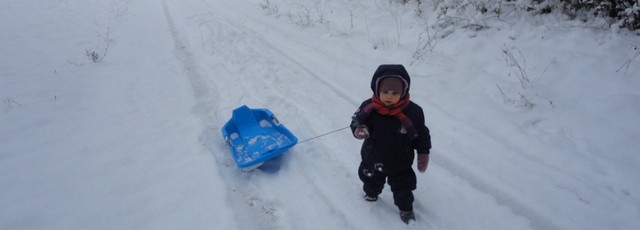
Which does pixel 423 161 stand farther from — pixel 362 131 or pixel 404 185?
pixel 362 131

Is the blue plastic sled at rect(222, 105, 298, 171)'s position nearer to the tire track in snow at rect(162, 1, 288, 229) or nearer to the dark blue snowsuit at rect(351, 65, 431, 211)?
the tire track in snow at rect(162, 1, 288, 229)

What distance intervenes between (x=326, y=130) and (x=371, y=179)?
1.24 metres

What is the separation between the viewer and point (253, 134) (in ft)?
12.6

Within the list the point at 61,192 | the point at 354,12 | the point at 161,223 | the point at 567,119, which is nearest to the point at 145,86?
the point at 61,192

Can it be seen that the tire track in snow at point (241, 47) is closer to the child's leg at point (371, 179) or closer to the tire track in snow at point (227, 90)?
the tire track in snow at point (227, 90)

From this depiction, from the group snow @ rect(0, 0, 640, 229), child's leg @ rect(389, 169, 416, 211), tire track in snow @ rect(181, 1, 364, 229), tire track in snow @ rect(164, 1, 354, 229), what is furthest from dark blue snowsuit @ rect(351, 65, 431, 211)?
tire track in snow @ rect(181, 1, 364, 229)

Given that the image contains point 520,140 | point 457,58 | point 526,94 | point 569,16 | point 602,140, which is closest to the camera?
point 602,140

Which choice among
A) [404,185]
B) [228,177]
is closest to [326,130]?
[228,177]

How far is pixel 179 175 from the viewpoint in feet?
11.0

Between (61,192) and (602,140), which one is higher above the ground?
(602,140)

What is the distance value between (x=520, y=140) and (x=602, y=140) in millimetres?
636

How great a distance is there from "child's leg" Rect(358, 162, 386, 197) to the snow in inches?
5.9

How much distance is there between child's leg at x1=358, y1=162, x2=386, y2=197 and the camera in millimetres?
2633

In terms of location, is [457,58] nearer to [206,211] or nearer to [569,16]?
[569,16]
